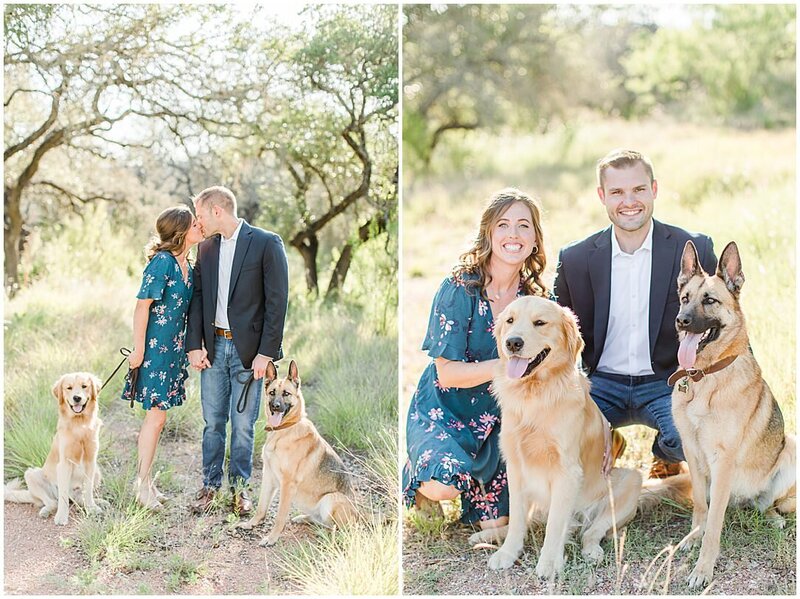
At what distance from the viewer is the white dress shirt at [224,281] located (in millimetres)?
4102

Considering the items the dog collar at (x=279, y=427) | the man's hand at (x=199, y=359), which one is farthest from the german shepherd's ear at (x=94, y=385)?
the dog collar at (x=279, y=427)

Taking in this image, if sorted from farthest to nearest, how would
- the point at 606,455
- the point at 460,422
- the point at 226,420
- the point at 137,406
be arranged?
the point at 137,406
the point at 226,420
the point at 460,422
the point at 606,455

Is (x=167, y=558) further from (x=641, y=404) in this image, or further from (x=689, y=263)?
(x=689, y=263)

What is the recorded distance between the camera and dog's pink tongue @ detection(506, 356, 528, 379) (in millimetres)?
3367

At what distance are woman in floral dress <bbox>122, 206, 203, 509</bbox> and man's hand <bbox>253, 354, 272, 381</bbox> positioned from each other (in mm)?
380

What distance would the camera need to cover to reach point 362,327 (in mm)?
5059

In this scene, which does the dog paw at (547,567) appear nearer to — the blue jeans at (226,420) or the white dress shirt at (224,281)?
the blue jeans at (226,420)

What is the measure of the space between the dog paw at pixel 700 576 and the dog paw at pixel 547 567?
1.88 feet

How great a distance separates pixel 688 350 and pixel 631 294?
657 mm

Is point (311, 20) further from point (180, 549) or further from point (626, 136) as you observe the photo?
point (626, 136)

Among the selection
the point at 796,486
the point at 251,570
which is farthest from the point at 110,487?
the point at 796,486

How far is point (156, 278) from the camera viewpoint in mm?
4062

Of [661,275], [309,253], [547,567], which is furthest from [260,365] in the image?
[661,275]

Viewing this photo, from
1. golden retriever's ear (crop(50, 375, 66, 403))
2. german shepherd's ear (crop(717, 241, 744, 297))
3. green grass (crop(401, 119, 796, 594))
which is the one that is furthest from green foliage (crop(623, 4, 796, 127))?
golden retriever's ear (crop(50, 375, 66, 403))
